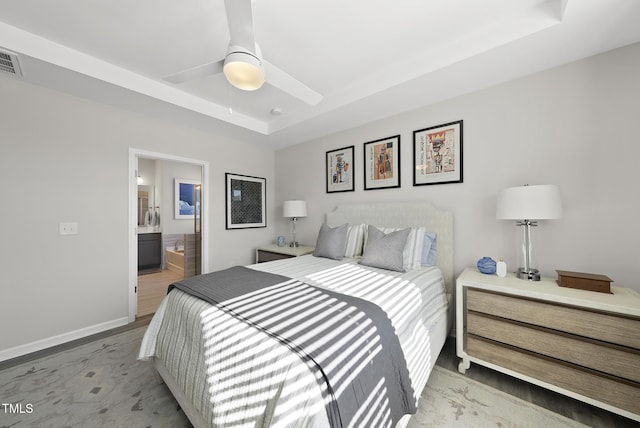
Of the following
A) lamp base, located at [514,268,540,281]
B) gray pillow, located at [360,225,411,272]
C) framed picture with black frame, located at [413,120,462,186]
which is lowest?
lamp base, located at [514,268,540,281]

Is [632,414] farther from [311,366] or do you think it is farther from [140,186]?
[140,186]

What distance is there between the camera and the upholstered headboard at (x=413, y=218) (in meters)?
2.44

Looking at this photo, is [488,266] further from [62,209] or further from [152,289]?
[152,289]

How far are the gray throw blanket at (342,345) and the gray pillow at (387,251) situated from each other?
2.72ft

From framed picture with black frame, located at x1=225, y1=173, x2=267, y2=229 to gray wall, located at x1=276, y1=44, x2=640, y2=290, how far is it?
269 centimetres

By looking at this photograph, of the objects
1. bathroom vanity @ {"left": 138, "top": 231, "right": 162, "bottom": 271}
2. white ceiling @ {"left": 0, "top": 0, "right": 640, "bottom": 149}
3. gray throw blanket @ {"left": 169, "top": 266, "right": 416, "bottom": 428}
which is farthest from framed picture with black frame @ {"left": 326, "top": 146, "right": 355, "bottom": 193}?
bathroom vanity @ {"left": 138, "top": 231, "right": 162, "bottom": 271}

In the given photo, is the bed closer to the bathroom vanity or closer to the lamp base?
the lamp base

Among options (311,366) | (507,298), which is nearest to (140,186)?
(311,366)

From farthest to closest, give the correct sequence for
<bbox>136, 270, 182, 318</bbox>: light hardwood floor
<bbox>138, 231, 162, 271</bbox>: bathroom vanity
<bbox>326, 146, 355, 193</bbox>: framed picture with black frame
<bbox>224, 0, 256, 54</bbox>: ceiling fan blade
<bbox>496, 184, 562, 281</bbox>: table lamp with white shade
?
1. <bbox>138, 231, 162, 271</bbox>: bathroom vanity
2. <bbox>326, 146, 355, 193</bbox>: framed picture with black frame
3. <bbox>136, 270, 182, 318</bbox>: light hardwood floor
4. <bbox>496, 184, 562, 281</bbox>: table lamp with white shade
5. <bbox>224, 0, 256, 54</bbox>: ceiling fan blade

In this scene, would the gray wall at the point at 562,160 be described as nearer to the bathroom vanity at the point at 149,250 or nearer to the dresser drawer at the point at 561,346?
the dresser drawer at the point at 561,346

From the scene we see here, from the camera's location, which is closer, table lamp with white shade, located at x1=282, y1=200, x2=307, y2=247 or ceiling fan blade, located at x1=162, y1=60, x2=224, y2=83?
ceiling fan blade, located at x1=162, y1=60, x2=224, y2=83

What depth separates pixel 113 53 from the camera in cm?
206

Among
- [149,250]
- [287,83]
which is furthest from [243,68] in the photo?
[149,250]

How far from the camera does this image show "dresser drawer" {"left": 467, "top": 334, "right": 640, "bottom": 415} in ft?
4.47
